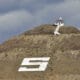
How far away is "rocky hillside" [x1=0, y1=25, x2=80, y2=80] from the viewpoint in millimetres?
97000

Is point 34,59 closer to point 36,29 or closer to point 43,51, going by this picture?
point 43,51

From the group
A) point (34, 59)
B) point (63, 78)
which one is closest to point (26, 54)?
point (34, 59)

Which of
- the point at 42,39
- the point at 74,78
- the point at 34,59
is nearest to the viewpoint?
the point at 74,78

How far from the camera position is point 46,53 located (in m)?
102

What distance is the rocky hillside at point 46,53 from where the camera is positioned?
97.0 meters

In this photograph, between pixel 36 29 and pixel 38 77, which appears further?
pixel 36 29

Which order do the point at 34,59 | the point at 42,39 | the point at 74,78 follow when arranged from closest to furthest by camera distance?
1. the point at 74,78
2. the point at 34,59
3. the point at 42,39

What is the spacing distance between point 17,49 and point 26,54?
3306 mm

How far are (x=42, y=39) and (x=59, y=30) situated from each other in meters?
6.89

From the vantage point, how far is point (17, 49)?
106 meters

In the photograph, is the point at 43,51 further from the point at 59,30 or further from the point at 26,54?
the point at 59,30

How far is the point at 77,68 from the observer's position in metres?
96.5

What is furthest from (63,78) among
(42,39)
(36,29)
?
(36,29)

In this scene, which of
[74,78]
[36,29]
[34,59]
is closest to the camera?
[74,78]
